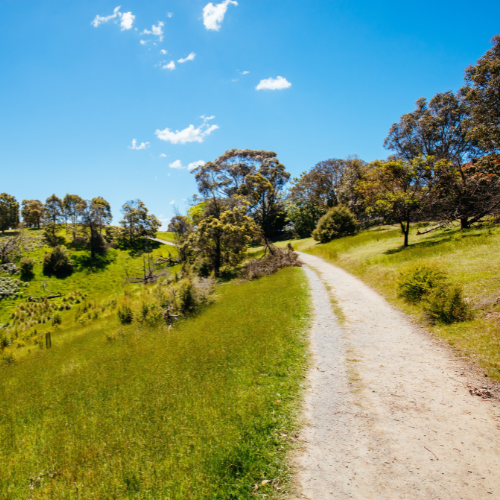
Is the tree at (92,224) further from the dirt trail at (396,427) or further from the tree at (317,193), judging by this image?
the dirt trail at (396,427)

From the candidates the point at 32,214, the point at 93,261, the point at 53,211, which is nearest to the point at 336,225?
the point at 93,261

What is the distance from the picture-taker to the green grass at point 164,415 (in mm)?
4691

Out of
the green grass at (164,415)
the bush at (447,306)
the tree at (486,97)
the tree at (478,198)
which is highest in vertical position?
the tree at (486,97)

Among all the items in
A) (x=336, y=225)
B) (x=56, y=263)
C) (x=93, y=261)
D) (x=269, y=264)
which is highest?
(x=336, y=225)

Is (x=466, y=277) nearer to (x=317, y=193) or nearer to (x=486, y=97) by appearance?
(x=486, y=97)

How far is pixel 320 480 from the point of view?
4.19 meters

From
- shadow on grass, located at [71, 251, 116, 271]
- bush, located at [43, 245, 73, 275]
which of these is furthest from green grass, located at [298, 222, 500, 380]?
bush, located at [43, 245, 73, 275]

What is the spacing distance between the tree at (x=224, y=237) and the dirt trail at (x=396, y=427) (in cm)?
1955

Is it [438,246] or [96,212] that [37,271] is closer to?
[96,212]

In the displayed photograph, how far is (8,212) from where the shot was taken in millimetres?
60125

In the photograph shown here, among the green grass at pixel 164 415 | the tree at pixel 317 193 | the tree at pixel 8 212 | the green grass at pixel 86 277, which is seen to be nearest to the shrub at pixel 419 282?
the green grass at pixel 164 415

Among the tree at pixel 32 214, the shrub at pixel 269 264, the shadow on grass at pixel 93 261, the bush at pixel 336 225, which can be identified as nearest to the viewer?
the shrub at pixel 269 264

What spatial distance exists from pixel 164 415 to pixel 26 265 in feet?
157

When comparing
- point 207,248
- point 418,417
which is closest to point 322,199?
point 207,248
